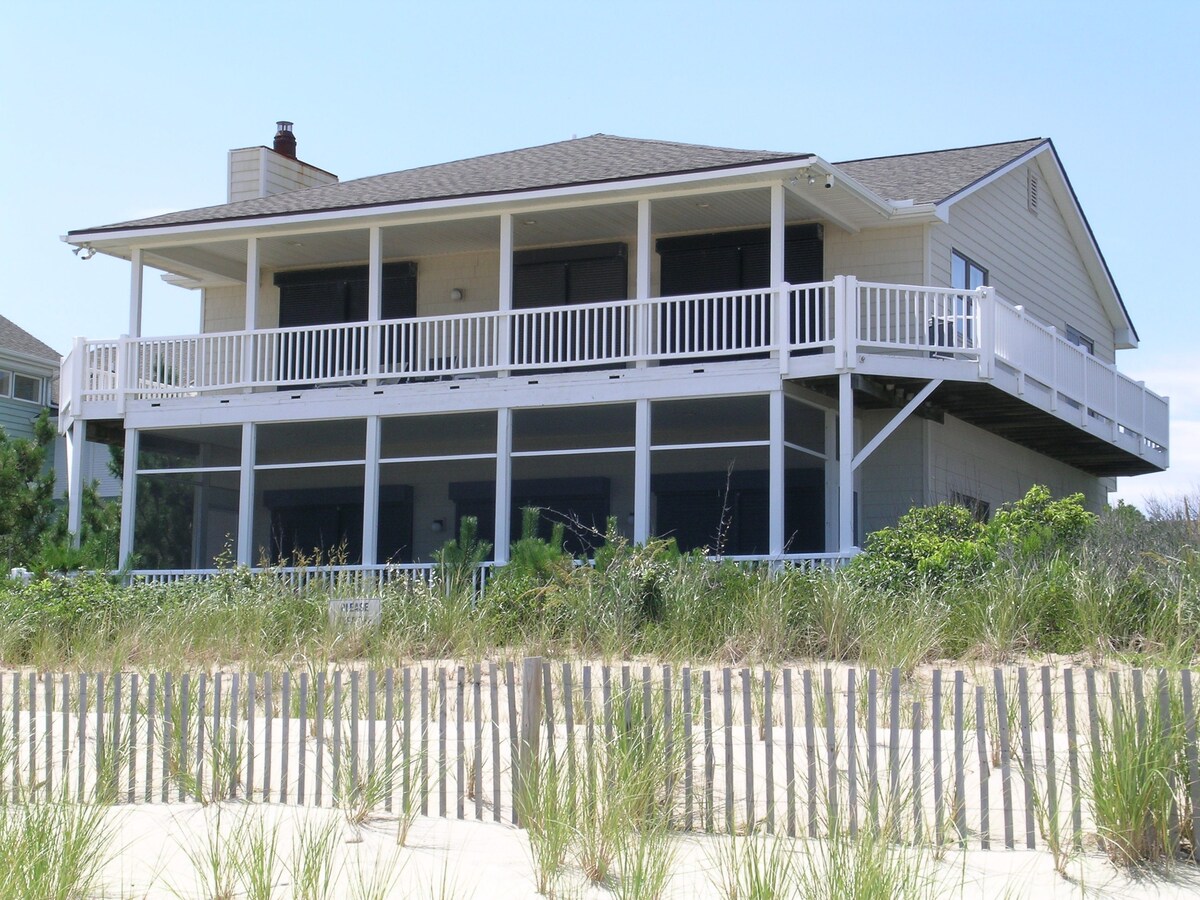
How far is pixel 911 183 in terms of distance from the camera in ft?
71.6

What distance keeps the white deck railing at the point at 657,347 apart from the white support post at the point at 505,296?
0.04m

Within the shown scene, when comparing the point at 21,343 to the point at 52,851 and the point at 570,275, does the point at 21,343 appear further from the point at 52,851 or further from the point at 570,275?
the point at 52,851

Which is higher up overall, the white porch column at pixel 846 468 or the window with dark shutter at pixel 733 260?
the window with dark shutter at pixel 733 260

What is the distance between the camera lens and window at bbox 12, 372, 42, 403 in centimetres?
3492

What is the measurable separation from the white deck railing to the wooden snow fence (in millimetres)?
8312

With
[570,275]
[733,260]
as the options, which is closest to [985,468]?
[733,260]

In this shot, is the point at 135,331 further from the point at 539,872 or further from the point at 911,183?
the point at 539,872

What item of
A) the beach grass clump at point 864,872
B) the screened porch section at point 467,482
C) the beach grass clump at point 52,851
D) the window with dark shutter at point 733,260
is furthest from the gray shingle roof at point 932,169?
the beach grass clump at point 52,851

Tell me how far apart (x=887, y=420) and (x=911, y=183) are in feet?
12.1

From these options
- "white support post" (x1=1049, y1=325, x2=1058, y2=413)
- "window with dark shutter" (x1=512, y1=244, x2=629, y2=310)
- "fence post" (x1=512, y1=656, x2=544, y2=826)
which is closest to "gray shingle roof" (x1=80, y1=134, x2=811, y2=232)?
"window with dark shutter" (x1=512, y1=244, x2=629, y2=310)

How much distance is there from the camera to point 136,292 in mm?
21922

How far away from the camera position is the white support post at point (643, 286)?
734 inches

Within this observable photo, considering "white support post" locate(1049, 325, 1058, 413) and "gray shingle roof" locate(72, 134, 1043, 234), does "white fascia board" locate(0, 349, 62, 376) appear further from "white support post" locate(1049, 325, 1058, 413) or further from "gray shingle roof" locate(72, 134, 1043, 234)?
"white support post" locate(1049, 325, 1058, 413)

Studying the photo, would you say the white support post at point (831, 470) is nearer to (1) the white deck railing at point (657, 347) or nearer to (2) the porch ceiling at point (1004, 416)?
(2) the porch ceiling at point (1004, 416)
